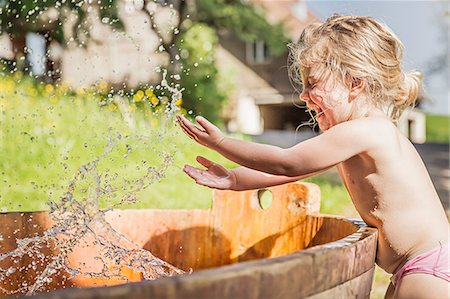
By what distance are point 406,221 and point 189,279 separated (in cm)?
101

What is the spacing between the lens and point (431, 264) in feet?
5.71

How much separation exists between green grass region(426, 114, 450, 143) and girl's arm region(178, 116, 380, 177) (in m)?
24.0

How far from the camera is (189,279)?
0.94 m

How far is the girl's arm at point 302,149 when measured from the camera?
5.63 ft

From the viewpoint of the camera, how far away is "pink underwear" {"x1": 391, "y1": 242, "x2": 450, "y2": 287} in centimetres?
172

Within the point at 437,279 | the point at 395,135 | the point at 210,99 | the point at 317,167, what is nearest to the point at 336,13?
the point at 395,135

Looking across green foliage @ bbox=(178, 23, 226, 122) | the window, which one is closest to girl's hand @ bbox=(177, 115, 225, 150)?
green foliage @ bbox=(178, 23, 226, 122)

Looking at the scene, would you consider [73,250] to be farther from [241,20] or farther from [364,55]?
[241,20]

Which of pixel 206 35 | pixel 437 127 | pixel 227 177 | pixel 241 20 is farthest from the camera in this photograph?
pixel 437 127

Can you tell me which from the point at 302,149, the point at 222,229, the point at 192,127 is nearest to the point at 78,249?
the point at 222,229

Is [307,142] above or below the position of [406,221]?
above

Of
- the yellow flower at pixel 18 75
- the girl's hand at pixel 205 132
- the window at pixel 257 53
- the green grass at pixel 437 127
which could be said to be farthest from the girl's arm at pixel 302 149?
the green grass at pixel 437 127

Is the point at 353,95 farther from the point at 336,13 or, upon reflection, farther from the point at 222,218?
the point at 222,218

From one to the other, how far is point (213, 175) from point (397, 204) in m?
0.50
